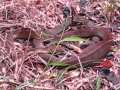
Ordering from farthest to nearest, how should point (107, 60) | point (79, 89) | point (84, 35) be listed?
point (84, 35)
point (107, 60)
point (79, 89)

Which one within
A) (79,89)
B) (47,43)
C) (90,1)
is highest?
(90,1)

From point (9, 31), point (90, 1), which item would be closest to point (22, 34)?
point (9, 31)

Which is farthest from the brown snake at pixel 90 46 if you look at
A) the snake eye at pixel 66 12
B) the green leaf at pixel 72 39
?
the snake eye at pixel 66 12

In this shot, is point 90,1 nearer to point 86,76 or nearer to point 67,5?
point 67,5

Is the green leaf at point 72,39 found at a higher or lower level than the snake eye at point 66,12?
lower

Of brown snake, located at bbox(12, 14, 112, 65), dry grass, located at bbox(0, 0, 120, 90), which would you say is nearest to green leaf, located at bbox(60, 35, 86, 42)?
brown snake, located at bbox(12, 14, 112, 65)

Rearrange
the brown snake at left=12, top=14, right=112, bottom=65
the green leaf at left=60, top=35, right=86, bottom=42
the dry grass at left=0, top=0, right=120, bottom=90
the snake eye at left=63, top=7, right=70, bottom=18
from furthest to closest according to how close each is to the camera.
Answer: the snake eye at left=63, top=7, right=70, bottom=18 → the green leaf at left=60, top=35, right=86, bottom=42 → the brown snake at left=12, top=14, right=112, bottom=65 → the dry grass at left=0, top=0, right=120, bottom=90

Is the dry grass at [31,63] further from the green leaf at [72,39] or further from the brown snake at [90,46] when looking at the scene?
the green leaf at [72,39]

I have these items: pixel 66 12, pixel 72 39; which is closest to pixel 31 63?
pixel 72 39

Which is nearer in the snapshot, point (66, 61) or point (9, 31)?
point (66, 61)

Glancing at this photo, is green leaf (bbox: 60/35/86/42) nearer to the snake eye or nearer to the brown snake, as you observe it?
the brown snake

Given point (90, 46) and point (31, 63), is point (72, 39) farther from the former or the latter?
point (31, 63)
